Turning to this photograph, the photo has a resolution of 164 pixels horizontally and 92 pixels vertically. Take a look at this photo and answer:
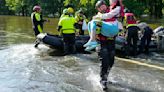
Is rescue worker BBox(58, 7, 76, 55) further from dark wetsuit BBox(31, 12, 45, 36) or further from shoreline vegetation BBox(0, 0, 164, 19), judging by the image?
shoreline vegetation BBox(0, 0, 164, 19)

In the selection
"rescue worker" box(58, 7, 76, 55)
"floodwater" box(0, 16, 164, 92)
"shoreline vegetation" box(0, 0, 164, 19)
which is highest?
"rescue worker" box(58, 7, 76, 55)

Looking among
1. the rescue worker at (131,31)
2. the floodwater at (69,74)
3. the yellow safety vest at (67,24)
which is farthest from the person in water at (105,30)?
the rescue worker at (131,31)

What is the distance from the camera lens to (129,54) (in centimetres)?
1335

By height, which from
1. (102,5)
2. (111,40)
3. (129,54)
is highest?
(102,5)

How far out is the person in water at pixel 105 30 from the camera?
776cm

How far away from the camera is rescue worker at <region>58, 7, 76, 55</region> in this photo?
12922mm

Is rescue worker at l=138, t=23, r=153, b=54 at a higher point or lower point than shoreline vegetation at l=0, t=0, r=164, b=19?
higher

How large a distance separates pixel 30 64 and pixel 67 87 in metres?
3.18

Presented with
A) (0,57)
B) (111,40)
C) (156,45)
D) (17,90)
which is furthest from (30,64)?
(156,45)

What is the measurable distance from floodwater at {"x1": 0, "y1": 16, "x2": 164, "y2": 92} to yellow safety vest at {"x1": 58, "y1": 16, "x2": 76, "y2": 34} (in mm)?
934

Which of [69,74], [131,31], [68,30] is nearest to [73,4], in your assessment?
[131,31]

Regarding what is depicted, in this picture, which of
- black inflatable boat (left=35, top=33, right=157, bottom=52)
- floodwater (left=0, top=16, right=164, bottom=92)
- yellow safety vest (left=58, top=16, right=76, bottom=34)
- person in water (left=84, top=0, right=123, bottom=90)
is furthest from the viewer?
black inflatable boat (left=35, top=33, right=157, bottom=52)

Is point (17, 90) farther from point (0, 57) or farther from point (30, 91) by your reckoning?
point (0, 57)

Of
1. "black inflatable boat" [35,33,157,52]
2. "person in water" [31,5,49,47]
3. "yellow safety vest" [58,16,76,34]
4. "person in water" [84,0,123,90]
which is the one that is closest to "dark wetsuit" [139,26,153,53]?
"black inflatable boat" [35,33,157,52]
